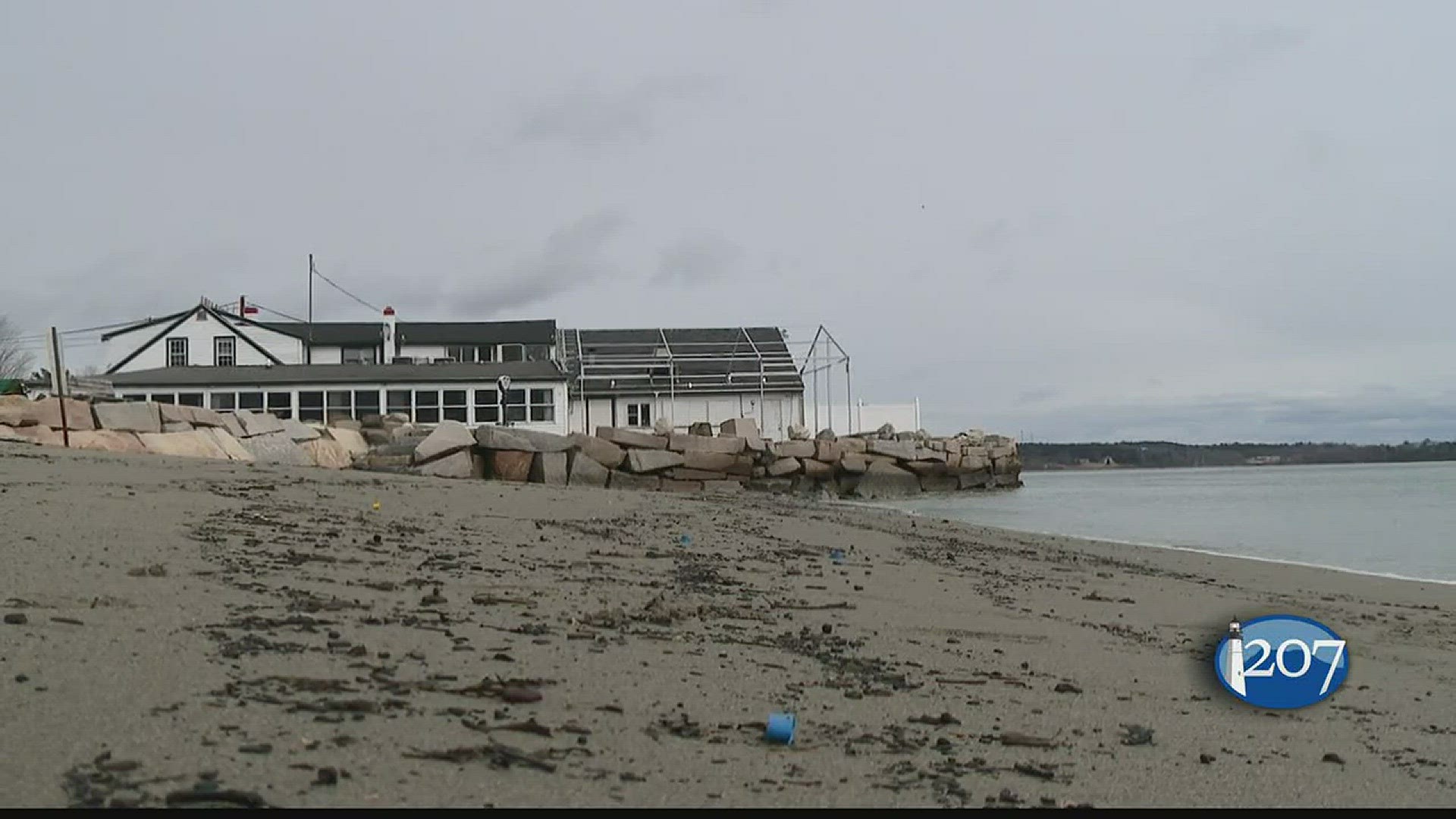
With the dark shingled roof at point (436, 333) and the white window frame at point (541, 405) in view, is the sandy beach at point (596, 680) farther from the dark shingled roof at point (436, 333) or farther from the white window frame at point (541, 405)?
the dark shingled roof at point (436, 333)

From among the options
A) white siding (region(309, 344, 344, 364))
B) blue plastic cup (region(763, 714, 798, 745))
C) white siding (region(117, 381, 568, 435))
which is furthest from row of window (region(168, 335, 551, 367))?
blue plastic cup (region(763, 714, 798, 745))

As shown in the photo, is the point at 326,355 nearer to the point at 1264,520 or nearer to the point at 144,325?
the point at 144,325

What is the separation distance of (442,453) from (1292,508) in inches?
846

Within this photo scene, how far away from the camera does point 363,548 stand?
318 inches

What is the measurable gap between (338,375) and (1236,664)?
3863 centimetres

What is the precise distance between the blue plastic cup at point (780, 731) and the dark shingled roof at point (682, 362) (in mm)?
42632

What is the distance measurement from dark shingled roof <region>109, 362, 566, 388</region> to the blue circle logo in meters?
34.2

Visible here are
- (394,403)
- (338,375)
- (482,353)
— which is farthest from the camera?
(482,353)

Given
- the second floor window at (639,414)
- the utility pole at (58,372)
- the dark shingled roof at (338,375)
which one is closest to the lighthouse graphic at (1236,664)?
the utility pole at (58,372)

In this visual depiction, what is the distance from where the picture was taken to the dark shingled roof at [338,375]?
133 feet

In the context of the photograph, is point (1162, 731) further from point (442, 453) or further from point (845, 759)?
point (442, 453)

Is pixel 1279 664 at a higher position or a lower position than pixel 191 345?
lower

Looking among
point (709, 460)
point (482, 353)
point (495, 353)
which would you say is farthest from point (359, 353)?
point (709, 460)

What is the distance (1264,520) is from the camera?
27484 millimetres
